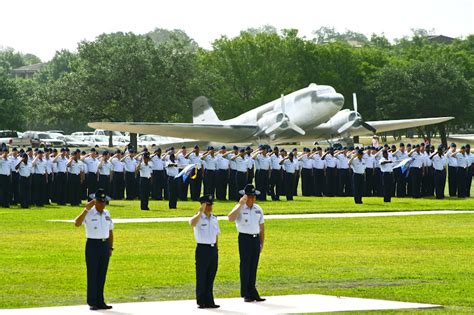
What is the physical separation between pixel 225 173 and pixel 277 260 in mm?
15730

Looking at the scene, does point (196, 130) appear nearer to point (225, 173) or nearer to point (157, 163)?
point (225, 173)

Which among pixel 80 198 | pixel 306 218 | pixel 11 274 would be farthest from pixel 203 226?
pixel 80 198

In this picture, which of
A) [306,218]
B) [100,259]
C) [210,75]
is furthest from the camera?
[210,75]

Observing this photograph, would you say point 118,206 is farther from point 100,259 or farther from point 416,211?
point 100,259

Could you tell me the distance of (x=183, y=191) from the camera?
37531mm

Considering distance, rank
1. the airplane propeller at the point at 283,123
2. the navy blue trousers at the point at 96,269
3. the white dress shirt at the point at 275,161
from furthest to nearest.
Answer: the airplane propeller at the point at 283,123, the white dress shirt at the point at 275,161, the navy blue trousers at the point at 96,269

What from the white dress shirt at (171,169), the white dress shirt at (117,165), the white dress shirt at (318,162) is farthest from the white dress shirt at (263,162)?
the white dress shirt at (171,169)

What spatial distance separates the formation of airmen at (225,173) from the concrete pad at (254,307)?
1644cm

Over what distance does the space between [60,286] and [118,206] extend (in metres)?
16.6

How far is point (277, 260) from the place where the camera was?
21.3 metres

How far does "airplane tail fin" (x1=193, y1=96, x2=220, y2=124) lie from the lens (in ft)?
211

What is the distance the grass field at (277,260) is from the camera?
56.6 feet

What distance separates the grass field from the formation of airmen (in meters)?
2.95

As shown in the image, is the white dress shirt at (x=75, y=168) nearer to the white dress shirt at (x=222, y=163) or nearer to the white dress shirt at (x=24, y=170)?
the white dress shirt at (x=24, y=170)
